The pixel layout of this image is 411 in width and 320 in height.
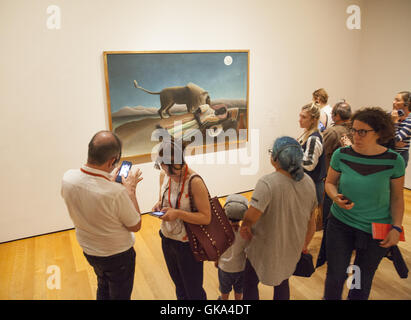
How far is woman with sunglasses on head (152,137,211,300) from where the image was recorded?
5.45 feet

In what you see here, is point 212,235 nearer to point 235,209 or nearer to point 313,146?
point 235,209

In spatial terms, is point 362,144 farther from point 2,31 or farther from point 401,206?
point 2,31

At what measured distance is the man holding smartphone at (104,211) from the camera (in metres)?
1.46

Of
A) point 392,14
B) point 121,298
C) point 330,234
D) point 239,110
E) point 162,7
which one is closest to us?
point 121,298

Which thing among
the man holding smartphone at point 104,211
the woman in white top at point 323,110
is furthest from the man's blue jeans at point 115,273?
the woman in white top at point 323,110

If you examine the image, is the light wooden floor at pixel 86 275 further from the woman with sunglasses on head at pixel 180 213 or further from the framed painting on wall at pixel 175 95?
the framed painting on wall at pixel 175 95

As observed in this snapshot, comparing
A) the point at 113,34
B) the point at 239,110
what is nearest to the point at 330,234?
the point at 239,110

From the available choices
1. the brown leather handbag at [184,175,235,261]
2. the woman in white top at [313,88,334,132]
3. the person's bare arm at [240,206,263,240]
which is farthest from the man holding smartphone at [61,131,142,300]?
the woman in white top at [313,88,334,132]

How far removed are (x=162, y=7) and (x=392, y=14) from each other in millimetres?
3675

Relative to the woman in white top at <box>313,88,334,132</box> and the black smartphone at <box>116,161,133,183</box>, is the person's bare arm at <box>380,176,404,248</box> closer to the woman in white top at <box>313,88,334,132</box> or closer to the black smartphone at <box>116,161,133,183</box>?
the black smartphone at <box>116,161,133,183</box>

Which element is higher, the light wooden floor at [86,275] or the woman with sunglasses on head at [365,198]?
the woman with sunglasses on head at [365,198]

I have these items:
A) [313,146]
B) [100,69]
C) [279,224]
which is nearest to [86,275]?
[279,224]

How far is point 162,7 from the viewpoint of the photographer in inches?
137

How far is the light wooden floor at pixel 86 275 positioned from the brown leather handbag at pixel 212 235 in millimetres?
909
